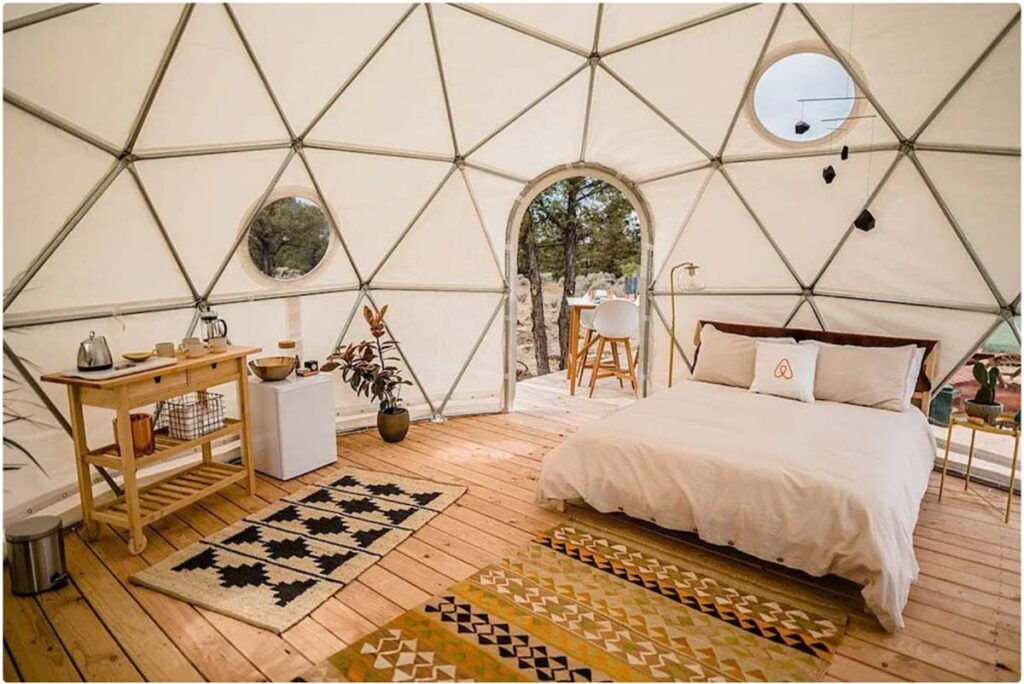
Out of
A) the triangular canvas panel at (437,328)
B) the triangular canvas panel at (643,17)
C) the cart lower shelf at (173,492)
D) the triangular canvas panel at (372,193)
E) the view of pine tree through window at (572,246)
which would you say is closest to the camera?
the cart lower shelf at (173,492)

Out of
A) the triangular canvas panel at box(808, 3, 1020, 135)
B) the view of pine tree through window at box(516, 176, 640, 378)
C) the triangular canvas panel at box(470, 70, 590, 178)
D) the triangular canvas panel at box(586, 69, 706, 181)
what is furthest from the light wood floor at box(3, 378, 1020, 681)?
the view of pine tree through window at box(516, 176, 640, 378)

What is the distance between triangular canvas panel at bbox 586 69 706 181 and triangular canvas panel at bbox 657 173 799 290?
19.1 inches

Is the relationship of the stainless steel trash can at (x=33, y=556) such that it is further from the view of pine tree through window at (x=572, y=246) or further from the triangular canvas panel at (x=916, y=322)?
the view of pine tree through window at (x=572, y=246)

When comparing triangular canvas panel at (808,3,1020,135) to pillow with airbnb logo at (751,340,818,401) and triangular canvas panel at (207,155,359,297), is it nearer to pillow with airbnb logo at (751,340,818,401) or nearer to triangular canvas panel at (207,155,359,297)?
pillow with airbnb logo at (751,340,818,401)

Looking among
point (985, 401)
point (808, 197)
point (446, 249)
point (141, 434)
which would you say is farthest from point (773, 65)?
point (141, 434)

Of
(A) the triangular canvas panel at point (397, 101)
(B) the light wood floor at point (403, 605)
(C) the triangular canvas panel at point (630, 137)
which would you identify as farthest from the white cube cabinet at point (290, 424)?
(C) the triangular canvas panel at point (630, 137)

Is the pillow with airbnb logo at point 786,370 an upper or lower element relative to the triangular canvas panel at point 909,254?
lower

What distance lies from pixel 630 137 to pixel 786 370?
273 cm

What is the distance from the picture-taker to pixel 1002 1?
377cm

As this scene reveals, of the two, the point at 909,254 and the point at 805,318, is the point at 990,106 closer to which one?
the point at 909,254

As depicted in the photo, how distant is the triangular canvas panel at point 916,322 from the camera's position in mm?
4551

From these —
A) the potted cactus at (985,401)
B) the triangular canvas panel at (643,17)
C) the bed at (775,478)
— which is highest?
the triangular canvas panel at (643,17)

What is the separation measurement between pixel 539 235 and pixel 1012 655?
8.93m

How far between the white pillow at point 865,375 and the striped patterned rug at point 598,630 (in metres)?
2.03
